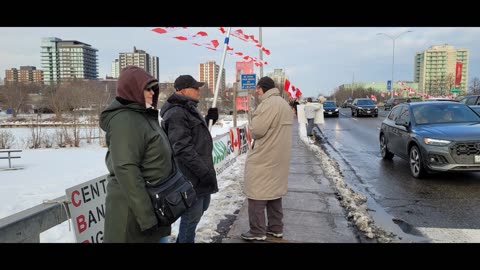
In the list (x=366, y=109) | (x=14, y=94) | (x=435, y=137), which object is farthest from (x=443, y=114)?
(x=14, y=94)

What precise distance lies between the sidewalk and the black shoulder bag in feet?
6.47

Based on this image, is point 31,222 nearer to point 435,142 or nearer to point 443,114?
point 435,142

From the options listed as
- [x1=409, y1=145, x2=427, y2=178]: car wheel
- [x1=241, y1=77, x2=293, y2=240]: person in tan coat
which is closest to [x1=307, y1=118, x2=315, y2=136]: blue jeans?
[x1=409, y1=145, x2=427, y2=178]: car wheel

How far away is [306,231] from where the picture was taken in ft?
15.2

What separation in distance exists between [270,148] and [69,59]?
879 inches

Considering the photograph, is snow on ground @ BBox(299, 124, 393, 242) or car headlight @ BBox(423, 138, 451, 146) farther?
car headlight @ BBox(423, 138, 451, 146)

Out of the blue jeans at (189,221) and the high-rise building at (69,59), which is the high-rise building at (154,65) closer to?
the blue jeans at (189,221)

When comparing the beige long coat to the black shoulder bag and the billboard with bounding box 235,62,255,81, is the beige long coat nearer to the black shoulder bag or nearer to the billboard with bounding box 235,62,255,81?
the black shoulder bag

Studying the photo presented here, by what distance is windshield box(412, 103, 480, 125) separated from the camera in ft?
27.3

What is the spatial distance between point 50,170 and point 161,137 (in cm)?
1076

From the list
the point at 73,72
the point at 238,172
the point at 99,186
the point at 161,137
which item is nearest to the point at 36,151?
the point at 73,72

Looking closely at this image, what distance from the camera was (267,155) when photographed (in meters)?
3.95

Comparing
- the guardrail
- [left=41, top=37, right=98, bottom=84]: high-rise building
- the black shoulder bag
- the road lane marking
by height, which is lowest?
the road lane marking
